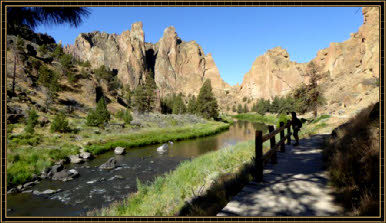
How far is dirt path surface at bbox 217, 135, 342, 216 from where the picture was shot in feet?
14.0

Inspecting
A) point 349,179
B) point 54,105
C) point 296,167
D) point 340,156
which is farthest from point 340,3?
point 54,105

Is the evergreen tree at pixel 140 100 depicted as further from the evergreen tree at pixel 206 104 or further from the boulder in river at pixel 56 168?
the boulder in river at pixel 56 168

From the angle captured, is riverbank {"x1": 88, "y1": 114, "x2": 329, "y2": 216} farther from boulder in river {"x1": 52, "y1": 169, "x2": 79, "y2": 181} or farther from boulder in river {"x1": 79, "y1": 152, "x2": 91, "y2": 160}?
boulder in river {"x1": 79, "y1": 152, "x2": 91, "y2": 160}

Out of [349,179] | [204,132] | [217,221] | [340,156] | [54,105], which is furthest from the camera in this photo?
[54,105]

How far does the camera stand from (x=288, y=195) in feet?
16.3

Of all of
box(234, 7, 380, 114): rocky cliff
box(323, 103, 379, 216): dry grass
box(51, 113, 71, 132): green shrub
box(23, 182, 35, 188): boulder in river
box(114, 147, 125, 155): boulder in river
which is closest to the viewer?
box(323, 103, 379, 216): dry grass

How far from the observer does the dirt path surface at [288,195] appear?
4258 mm

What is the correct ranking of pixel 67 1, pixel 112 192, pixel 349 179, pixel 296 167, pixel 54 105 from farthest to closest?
pixel 54 105 → pixel 112 192 → pixel 296 167 → pixel 349 179 → pixel 67 1

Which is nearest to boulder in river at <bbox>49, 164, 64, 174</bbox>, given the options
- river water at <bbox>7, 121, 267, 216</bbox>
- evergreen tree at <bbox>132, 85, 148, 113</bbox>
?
river water at <bbox>7, 121, 267, 216</bbox>

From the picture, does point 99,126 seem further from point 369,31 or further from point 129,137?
point 369,31

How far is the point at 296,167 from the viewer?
7.25m

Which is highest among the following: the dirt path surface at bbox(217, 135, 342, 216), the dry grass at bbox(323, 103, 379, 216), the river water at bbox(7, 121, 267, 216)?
the dry grass at bbox(323, 103, 379, 216)

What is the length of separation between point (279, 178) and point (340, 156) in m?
1.79

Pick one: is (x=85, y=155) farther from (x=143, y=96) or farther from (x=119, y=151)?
(x=143, y=96)
